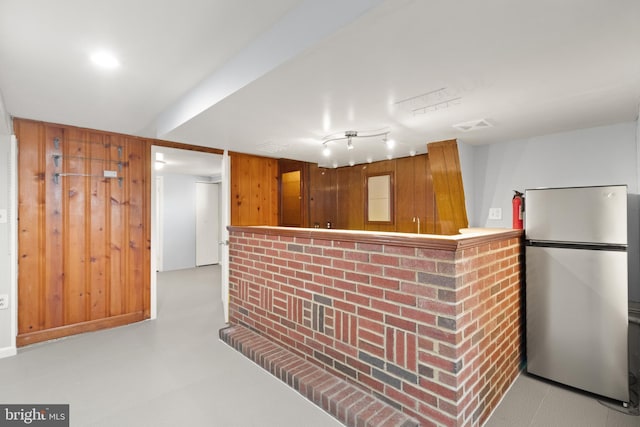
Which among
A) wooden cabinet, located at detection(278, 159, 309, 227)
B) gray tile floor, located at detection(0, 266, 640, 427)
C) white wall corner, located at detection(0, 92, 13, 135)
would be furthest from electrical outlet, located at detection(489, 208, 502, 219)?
white wall corner, located at detection(0, 92, 13, 135)

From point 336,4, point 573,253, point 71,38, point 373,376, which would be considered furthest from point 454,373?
point 71,38

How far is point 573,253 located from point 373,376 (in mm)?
1687

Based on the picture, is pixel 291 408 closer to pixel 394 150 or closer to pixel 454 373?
pixel 454 373

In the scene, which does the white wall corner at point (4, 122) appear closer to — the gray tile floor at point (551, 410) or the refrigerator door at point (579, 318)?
the gray tile floor at point (551, 410)

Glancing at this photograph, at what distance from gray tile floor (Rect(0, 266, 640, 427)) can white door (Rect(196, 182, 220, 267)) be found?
13.6 feet

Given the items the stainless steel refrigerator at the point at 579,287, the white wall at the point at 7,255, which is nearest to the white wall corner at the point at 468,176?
the stainless steel refrigerator at the point at 579,287

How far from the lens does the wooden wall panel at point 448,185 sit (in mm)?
3438

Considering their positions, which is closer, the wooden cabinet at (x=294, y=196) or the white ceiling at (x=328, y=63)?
the white ceiling at (x=328, y=63)

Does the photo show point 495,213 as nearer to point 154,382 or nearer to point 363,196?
point 363,196

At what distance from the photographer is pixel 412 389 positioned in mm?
1781

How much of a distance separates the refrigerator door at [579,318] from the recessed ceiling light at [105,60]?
10.5 feet

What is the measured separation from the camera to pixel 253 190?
4562mm

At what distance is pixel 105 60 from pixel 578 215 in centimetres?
331

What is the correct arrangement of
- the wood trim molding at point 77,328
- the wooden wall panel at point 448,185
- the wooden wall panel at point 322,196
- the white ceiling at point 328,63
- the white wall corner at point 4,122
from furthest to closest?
the wooden wall panel at point 322,196 → the wooden wall panel at point 448,185 → the wood trim molding at point 77,328 → the white wall corner at point 4,122 → the white ceiling at point 328,63
